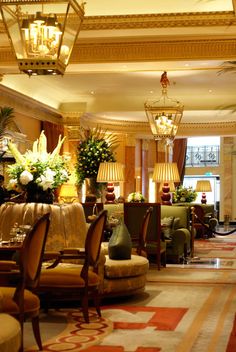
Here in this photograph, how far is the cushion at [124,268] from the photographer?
23.9 feet

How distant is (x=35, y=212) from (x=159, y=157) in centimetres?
1565

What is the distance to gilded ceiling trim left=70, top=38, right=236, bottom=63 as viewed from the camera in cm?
934

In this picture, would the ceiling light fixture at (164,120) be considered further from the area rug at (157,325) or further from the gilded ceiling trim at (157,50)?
the area rug at (157,325)

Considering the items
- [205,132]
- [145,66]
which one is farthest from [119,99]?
[145,66]

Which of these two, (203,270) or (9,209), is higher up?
(9,209)

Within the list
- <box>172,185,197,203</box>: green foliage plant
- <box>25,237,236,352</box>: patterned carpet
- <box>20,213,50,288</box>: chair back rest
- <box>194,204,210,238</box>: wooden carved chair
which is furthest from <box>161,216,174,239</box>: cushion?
<box>172,185,197,203</box>: green foliage plant

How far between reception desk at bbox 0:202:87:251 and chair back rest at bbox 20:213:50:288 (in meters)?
1.76

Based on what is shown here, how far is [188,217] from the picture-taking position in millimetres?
12625

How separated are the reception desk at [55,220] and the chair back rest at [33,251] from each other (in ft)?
5.76

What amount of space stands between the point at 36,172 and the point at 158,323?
202 centimetres

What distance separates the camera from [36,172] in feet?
23.5

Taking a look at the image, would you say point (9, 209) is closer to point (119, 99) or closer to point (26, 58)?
point (26, 58)

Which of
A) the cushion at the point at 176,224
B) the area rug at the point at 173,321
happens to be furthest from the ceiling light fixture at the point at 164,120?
the area rug at the point at 173,321

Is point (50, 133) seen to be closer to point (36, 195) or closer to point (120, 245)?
point (120, 245)
